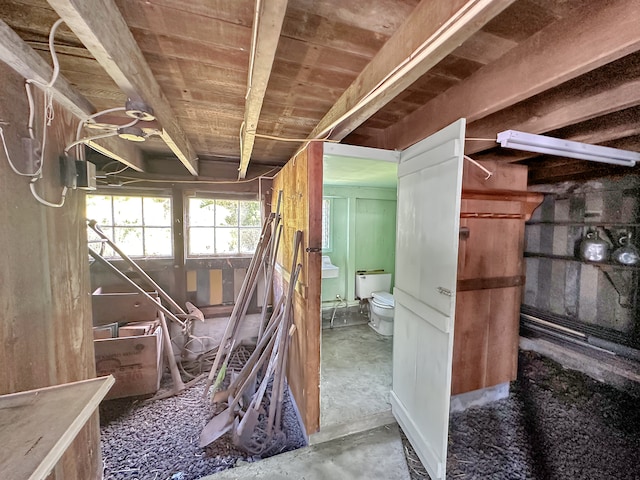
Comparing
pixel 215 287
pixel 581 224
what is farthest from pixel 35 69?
pixel 581 224

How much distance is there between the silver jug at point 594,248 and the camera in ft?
8.11

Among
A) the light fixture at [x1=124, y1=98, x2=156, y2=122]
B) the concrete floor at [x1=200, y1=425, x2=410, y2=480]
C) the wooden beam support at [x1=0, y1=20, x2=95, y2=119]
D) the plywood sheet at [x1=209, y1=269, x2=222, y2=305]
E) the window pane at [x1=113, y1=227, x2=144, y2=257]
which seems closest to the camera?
the wooden beam support at [x1=0, y1=20, x2=95, y2=119]

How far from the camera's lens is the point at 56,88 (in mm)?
946

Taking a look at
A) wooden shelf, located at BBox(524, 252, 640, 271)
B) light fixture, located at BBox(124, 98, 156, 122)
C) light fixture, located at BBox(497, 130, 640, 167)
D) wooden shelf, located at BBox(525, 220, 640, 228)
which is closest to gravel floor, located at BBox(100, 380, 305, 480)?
light fixture, located at BBox(124, 98, 156, 122)

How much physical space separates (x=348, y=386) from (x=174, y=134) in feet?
7.98

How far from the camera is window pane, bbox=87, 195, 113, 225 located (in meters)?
2.91

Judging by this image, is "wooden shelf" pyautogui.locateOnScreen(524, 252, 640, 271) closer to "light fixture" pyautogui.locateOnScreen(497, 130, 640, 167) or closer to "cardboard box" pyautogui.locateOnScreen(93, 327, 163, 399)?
"light fixture" pyautogui.locateOnScreen(497, 130, 640, 167)

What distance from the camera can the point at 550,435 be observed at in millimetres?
1858

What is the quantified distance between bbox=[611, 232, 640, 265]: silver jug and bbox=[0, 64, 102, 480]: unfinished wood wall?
13.6 feet

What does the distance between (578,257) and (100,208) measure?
210 inches

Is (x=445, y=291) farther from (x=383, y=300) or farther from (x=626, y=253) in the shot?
(x=626, y=253)

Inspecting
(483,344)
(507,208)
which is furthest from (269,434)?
(507,208)

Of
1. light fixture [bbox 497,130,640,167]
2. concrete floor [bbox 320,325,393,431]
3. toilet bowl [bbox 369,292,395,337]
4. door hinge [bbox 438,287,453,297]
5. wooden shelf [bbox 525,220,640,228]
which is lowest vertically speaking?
concrete floor [bbox 320,325,393,431]

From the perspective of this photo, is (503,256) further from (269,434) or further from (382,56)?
(269,434)
